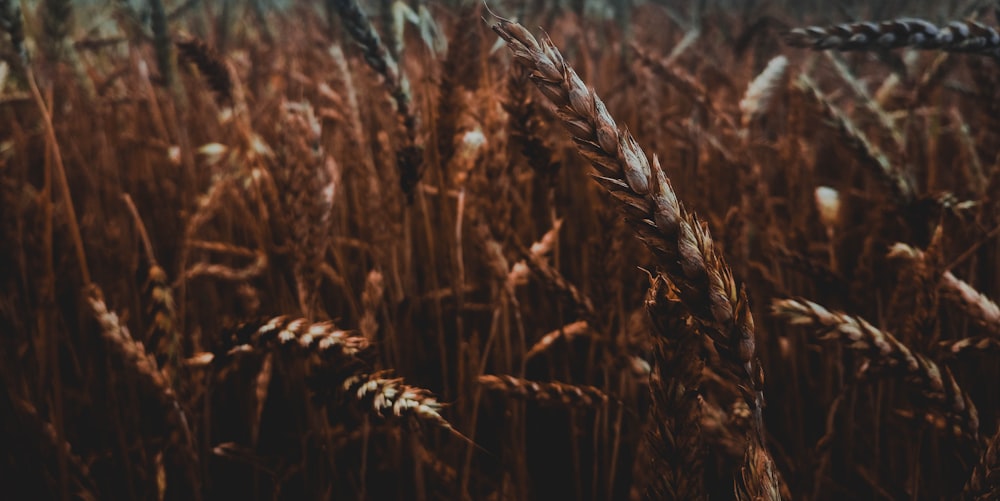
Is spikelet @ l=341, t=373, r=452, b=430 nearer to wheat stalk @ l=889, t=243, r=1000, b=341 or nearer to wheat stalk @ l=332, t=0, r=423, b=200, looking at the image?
wheat stalk @ l=332, t=0, r=423, b=200

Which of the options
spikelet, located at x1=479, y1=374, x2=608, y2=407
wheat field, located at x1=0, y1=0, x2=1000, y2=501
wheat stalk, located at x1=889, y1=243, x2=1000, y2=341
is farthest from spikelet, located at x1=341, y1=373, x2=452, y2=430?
wheat stalk, located at x1=889, y1=243, x2=1000, y2=341

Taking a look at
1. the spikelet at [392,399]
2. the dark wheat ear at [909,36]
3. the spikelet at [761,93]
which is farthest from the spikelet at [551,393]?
the spikelet at [761,93]

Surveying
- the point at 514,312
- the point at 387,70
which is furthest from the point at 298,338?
the point at 514,312

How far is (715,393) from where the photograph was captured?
3.12 feet

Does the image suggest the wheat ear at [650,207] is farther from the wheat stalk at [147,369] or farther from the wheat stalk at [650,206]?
the wheat stalk at [147,369]

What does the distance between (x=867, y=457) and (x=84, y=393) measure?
3.98 ft

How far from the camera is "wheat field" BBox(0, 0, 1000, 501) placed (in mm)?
412

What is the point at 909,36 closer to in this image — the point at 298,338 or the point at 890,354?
the point at 890,354

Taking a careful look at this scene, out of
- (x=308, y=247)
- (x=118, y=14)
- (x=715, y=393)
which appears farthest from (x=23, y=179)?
(x=715, y=393)

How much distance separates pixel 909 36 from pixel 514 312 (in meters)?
0.67

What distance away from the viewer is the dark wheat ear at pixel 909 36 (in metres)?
0.63

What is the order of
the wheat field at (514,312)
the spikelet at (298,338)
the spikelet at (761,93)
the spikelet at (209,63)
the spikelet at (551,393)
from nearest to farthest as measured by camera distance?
the wheat field at (514,312)
the spikelet at (298,338)
the spikelet at (551,393)
the spikelet at (761,93)
the spikelet at (209,63)

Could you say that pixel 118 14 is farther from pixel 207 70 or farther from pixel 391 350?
pixel 391 350

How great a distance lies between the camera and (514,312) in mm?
1048
